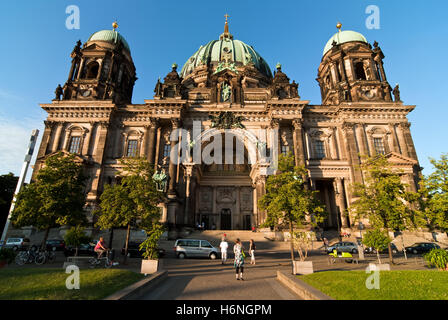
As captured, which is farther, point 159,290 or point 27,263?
point 27,263

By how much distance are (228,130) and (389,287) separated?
26.7 m

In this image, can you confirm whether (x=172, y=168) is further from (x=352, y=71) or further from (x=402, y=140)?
(x=352, y=71)

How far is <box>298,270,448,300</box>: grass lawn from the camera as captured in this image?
20.7 feet

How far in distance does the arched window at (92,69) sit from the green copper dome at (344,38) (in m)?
38.5

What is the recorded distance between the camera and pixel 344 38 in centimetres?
4072

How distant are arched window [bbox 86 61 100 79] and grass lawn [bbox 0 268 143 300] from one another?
36526 mm

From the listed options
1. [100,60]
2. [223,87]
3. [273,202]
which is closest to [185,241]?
[273,202]

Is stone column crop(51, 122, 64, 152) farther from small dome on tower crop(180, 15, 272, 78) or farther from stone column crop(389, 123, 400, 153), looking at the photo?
stone column crop(389, 123, 400, 153)

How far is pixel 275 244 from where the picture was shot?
23422 mm

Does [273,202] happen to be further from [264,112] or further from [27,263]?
[264,112]

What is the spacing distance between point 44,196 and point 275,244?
1960 cm

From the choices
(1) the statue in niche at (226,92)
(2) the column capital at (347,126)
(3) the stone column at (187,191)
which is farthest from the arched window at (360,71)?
(3) the stone column at (187,191)

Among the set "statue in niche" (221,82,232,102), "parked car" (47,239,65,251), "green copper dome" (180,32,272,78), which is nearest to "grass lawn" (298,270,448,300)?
"parked car" (47,239,65,251)

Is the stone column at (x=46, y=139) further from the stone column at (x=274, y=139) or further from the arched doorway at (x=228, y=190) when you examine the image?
the stone column at (x=274, y=139)
